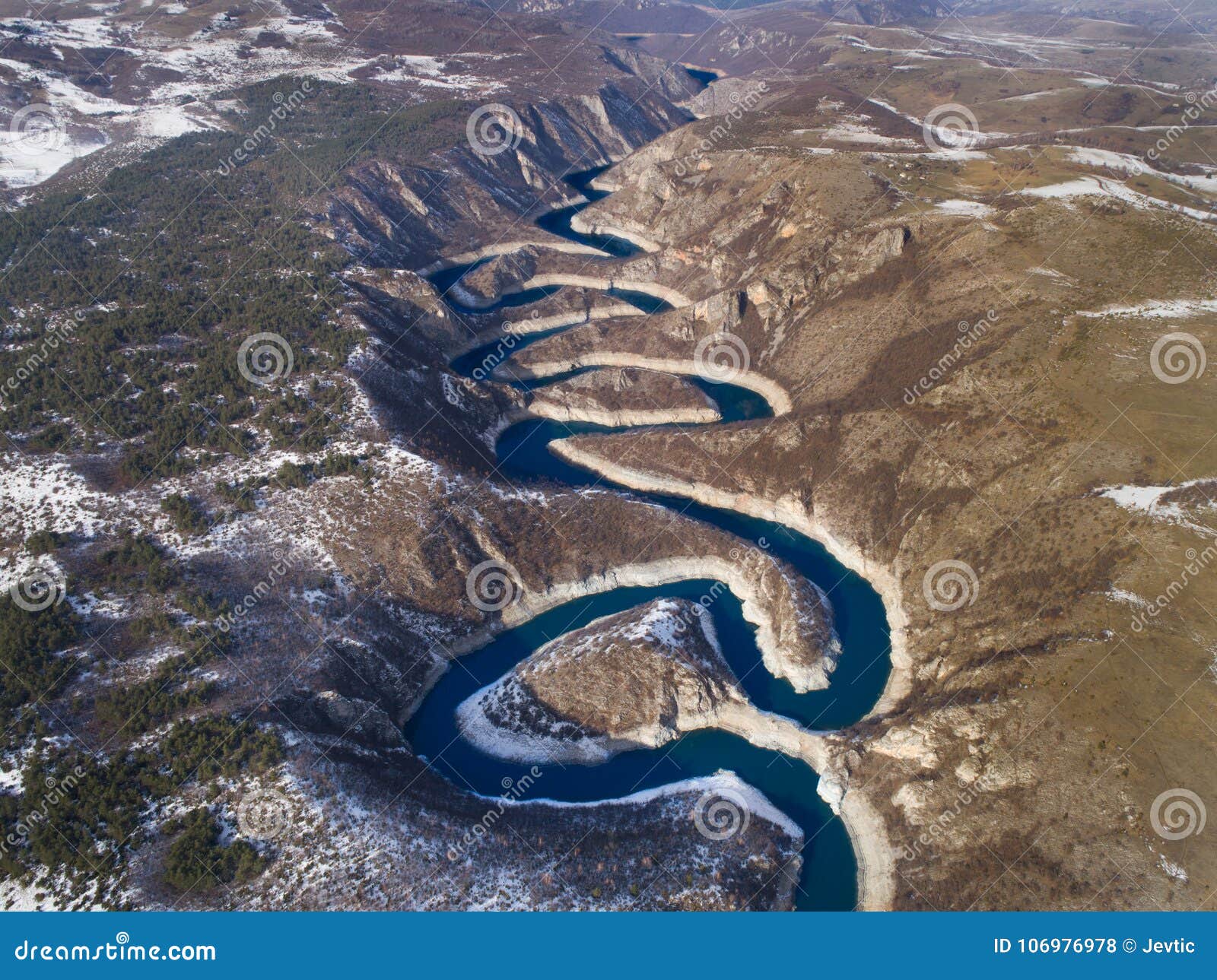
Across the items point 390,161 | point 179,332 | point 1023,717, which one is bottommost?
point 1023,717

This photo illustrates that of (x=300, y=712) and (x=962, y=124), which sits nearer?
(x=300, y=712)

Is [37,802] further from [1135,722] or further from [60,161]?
[60,161]

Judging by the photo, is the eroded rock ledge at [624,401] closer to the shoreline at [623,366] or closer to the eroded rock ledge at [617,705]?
the shoreline at [623,366]

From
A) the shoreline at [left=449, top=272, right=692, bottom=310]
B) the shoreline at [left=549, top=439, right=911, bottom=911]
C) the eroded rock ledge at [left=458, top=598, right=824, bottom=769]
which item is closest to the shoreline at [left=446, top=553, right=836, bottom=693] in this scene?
the eroded rock ledge at [left=458, top=598, right=824, bottom=769]

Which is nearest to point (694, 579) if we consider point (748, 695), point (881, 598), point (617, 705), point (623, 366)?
point (748, 695)

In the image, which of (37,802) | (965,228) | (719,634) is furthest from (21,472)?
(965,228)
